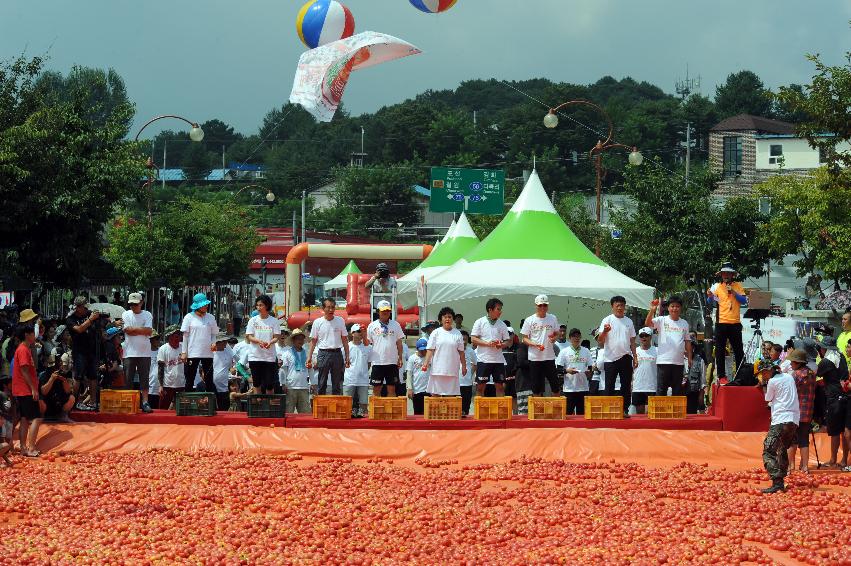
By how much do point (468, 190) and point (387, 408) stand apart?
99.8 feet

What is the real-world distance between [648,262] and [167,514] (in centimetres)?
2440

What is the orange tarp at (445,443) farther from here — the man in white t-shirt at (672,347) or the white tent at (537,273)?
the white tent at (537,273)

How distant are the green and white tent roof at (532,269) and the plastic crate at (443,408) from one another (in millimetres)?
5525

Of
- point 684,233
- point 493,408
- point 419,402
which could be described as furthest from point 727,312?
point 684,233

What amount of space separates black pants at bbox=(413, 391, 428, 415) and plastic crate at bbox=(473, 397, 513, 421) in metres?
1.46

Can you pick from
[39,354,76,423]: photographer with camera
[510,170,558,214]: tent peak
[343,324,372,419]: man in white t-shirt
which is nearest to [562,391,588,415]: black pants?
[343,324,372,419]: man in white t-shirt

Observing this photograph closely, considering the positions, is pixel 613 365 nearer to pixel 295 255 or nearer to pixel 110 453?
pixel 110 453

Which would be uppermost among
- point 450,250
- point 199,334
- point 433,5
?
point 433,5

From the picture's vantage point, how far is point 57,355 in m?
14.5

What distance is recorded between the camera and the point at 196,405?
14.8 meters

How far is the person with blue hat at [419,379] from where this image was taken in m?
16.0

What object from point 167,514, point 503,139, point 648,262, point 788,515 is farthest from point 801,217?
point 503,139

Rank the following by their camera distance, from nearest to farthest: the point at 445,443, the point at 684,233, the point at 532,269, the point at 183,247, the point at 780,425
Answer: the point at 780,425 → the point at 445,443 → the point at 532,269 → the point at 684,233 → the point at 183,247

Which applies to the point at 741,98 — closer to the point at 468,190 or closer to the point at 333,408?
the point at 468,190
